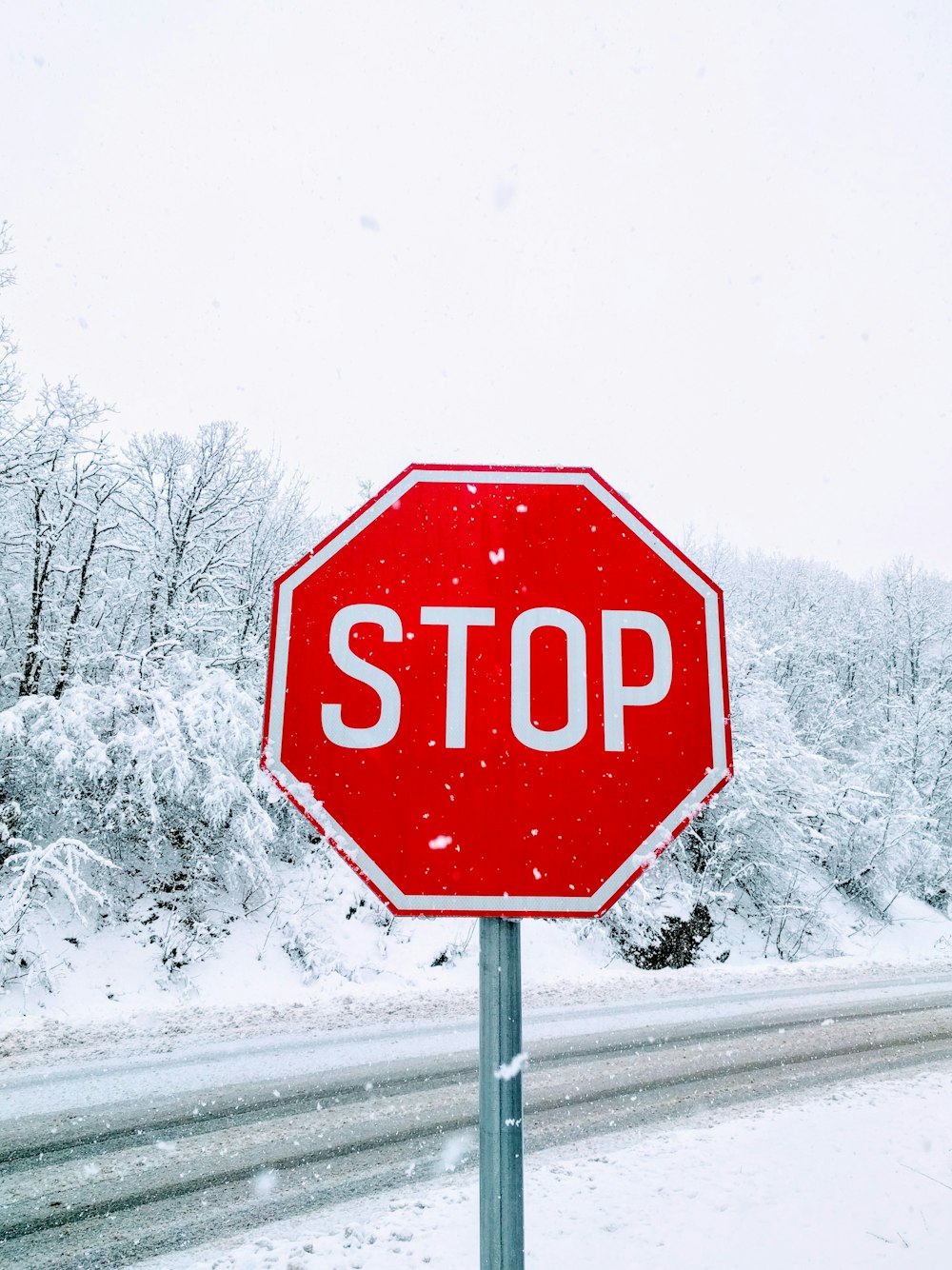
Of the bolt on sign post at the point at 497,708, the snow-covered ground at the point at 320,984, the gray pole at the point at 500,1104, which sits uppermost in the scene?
the bolt on sign post at the point at 497,708

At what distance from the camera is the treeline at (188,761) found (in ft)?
31.0

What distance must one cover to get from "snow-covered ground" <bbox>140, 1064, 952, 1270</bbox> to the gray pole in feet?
9.25

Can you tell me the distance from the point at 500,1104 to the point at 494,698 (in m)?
0.73

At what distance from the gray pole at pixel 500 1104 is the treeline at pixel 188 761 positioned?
8425 millimetres

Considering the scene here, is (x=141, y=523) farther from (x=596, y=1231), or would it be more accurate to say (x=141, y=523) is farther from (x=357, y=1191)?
(x=596, y=1231)

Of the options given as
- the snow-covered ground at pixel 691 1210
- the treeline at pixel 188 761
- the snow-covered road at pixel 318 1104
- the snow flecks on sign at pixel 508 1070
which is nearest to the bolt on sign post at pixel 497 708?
the snow flecks on sign at pixel 508 1070

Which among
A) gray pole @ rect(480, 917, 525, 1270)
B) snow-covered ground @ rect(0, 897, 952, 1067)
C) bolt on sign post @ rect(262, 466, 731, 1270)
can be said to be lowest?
snow-covered ground @ rect(0, 897, 952, 1067)

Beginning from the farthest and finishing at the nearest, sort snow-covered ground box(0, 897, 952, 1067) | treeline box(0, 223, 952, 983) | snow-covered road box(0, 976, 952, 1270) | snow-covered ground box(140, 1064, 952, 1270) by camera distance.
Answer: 1. treeline box(0, 223, 952, 983)
2. snow-covered ground box(0, 897, 952, 1067)
3. snow-covered road box(0, 976, 952, 1270)
4. snow-covered ground box(140, 1064, 952, 1270)

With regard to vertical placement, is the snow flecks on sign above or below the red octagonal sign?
below

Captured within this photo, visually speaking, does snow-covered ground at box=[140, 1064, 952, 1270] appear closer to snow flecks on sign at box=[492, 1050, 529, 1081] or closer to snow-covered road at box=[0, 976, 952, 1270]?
snow-covered road at box=[0, 976, 952, 1270]

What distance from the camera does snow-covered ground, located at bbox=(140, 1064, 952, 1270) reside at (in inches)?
134

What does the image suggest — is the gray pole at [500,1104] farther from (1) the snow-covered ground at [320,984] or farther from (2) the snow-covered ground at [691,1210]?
(1) the snow-covered ground at [320,984]

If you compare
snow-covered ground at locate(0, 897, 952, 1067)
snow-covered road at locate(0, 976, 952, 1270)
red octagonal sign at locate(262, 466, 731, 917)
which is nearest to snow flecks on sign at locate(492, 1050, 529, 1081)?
red octagonal sign at locate(262, 466, 731, 917)

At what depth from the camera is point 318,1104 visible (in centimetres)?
508
